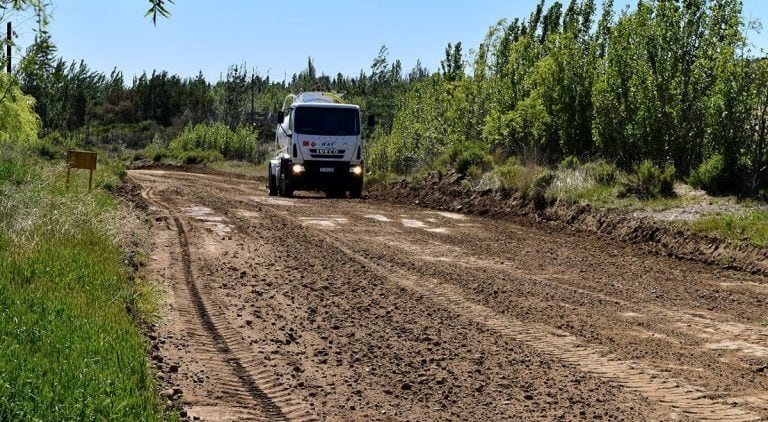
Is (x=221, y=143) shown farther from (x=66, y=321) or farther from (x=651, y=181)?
(x=66, y=321)

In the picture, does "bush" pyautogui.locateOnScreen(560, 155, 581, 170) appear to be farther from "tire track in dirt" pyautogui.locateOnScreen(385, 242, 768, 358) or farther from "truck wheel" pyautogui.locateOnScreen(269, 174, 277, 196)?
"truck wheel" pyautogui.locateOnScreen(269, 174, 277, 196)

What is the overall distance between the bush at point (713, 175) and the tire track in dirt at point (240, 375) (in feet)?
37.9

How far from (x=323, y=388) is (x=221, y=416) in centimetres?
92

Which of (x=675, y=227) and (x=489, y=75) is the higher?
(x=489, y=75)

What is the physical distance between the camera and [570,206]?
1933 cm

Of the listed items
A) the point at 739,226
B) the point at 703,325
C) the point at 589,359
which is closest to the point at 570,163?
the point at 739,226

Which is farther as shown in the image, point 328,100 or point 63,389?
point 328,100

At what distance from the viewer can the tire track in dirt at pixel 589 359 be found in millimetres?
6070

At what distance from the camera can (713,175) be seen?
17562 mm

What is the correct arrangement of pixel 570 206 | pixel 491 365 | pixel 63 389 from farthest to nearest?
pixel 570 206 < pixel 491 365 < pixel 63 389

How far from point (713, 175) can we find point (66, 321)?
13.9 meters

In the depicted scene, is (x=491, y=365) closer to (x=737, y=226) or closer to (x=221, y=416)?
(x=221, y=416)

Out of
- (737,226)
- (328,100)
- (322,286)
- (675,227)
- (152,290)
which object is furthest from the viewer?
(328,100)

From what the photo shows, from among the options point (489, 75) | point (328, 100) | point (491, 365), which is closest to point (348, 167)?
point (328, 100)
